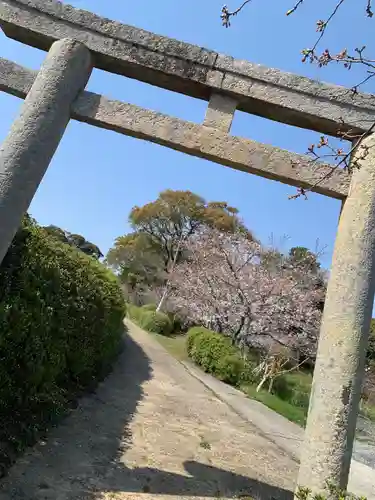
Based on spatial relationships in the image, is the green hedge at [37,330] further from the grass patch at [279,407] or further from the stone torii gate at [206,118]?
the grass patch at [279,407]

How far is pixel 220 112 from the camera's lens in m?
3.77

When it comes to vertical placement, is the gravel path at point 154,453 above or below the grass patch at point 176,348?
below

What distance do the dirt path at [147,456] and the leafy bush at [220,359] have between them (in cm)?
522

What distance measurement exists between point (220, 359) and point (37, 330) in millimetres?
10743

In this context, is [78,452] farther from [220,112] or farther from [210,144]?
[220,112]

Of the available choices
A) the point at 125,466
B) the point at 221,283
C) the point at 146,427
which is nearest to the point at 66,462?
the point at 125,466

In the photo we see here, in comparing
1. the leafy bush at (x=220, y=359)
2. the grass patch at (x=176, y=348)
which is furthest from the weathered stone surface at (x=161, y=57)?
the grass patch at (x=176, y=348)

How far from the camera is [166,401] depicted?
8031 millimetres

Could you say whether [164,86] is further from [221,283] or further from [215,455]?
[221,283]

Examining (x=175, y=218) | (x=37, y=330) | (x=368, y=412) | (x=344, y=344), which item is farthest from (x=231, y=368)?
(x=175, y=218)

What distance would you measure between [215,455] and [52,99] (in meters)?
4.59

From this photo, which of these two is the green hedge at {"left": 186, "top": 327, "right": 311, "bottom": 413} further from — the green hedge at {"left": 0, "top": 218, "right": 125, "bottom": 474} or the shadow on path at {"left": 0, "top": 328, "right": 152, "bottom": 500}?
the green hedge at {"left": 0, "top": 218, "right": 125, "bottom": 474}

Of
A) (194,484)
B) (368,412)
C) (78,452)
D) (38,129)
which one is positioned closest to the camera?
(38,129)

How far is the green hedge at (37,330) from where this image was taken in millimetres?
3664
